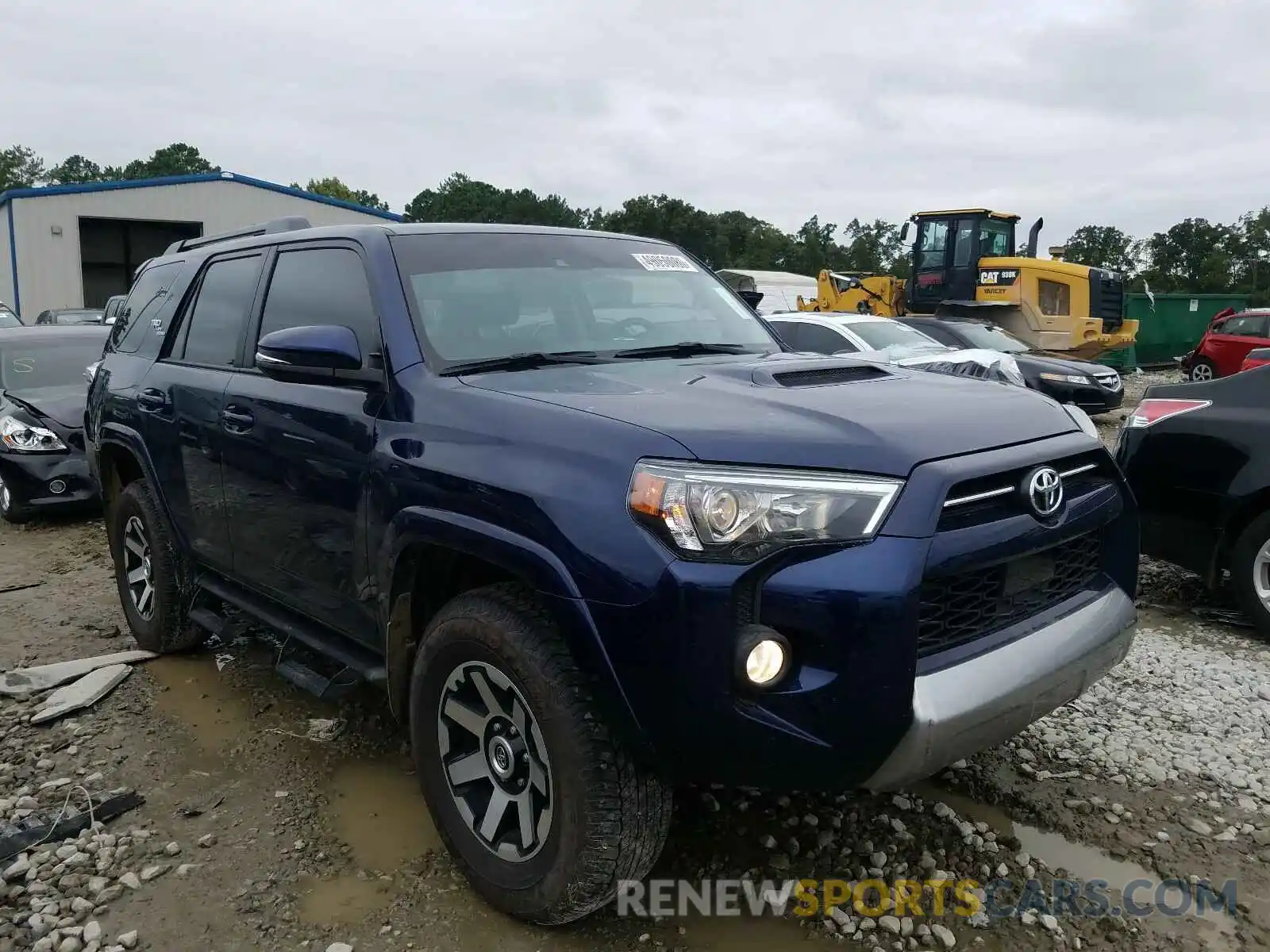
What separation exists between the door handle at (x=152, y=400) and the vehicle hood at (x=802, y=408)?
210 cm

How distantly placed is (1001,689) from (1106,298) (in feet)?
66.7

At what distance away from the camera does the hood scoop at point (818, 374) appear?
2.83 meters

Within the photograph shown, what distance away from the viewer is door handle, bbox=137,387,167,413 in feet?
13.8

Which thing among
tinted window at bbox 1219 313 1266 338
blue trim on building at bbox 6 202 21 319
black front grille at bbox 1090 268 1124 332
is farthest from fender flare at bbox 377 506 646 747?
blue trim on building at bbox 6 202 21 319

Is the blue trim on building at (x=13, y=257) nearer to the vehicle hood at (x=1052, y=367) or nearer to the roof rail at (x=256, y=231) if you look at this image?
the vehicle hood at (x=1052, y=367)

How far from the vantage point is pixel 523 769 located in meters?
2.56

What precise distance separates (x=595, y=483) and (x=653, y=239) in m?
2.23

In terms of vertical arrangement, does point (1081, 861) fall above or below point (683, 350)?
below

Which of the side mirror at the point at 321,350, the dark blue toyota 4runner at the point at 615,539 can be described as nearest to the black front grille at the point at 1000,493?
the dark blue toyota 4runner at the point at 615,539

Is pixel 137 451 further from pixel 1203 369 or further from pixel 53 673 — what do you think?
pixel 1203 369

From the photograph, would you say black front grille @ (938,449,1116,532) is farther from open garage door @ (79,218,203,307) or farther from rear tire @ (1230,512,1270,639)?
open garage door @ (79,218,203,307)

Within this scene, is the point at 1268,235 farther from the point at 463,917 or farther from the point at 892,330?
the point at 463,917

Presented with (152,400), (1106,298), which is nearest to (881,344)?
(152,400)

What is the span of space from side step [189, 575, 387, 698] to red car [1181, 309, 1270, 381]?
19.7 meters
